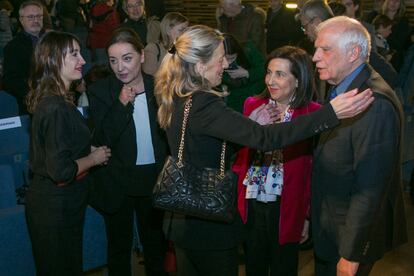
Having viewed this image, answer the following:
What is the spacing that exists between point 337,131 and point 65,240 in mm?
1486

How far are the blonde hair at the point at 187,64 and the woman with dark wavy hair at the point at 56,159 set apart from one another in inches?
23.9

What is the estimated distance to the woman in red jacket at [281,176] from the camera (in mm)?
2898

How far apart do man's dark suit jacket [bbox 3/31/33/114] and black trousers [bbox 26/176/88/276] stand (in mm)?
2049

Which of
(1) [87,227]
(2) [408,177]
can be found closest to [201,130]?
(1) [87,227]

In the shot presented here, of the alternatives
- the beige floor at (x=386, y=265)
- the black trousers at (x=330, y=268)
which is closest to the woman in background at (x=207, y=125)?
the black trousers at (x=330, y=268)

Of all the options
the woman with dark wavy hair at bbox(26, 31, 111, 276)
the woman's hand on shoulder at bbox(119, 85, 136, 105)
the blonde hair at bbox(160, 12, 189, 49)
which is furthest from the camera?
the blonde hair at bbox(160, 12, 189, 49)

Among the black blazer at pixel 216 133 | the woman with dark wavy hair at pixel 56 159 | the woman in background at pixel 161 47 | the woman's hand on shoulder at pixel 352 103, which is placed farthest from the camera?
the woman in background at pixel 161 47


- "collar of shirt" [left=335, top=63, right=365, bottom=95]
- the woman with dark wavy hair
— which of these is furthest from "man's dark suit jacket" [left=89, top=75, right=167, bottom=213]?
"collar of shirt" [left=335, top=63, right=365, bottom=95]

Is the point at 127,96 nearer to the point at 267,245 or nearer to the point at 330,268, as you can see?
the point at 267,245

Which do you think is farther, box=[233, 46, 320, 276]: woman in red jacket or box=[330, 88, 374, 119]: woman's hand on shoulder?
box=[233, 46, 320, 276]: woman in red jacket

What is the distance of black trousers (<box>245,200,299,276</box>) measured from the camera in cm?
296

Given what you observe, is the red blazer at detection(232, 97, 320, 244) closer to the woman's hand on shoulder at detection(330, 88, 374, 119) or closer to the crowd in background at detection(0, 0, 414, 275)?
the crowd in background at detection(0, 0, 414, 275)

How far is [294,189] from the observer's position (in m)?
2.88

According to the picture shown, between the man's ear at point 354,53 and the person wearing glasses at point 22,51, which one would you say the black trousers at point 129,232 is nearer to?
the man's ear at point 354,53
